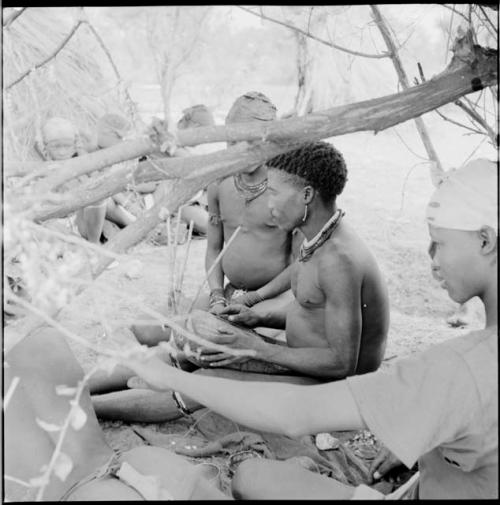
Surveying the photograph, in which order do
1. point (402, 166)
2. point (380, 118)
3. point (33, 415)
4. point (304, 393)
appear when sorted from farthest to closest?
point (402, 166) < point (33, 415) < point (380, 118) < point (304, 393)

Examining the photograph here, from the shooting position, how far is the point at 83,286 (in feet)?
5.75

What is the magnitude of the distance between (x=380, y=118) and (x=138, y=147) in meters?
0.70

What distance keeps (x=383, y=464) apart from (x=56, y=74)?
6.36m

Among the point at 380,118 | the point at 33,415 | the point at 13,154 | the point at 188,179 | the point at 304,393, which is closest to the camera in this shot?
the point at 304,393

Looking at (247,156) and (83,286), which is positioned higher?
(247,156)

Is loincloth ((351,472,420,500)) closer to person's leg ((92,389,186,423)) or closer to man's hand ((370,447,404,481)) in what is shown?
man's hand ((370,447,404,481))

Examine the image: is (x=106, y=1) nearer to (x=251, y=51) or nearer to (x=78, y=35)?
(x=78, y=35)

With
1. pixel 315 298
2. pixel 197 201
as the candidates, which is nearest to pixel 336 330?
pixel 315 298

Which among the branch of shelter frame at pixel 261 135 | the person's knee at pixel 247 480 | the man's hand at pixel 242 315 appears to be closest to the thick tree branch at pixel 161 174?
the branch of shelter frame at pixel 261 135

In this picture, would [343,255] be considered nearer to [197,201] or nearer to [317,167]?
[317,167]

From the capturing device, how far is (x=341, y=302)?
278 cm

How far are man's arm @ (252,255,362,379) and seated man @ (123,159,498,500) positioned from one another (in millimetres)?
984

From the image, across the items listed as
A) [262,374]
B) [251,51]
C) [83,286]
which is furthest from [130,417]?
[251,51]

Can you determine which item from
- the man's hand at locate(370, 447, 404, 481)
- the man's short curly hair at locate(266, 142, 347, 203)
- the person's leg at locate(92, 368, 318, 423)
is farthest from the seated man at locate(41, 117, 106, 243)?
the man's hand at locate(370, 447, 404, 481)
